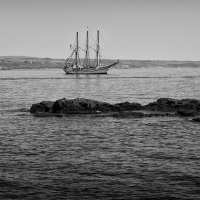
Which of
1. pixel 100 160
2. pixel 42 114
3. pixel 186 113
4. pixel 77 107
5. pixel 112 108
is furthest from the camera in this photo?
pixel 112 108

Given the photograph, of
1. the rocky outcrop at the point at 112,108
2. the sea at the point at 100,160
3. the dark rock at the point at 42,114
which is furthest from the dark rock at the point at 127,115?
the dark rock at the point at 42,114

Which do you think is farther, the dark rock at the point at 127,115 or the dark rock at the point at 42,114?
the dark rock at the point at 42,114

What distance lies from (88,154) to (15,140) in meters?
6.50

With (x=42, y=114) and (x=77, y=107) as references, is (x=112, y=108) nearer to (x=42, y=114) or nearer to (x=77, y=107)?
(x=77, y=107)

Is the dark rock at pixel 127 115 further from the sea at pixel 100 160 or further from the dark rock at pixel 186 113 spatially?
the sea at pixel 100 160

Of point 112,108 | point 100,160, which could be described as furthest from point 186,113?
point 100,160

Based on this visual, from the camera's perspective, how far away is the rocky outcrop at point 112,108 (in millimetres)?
42938

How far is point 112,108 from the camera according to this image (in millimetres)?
46531

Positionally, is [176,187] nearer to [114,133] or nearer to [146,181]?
[146,181]

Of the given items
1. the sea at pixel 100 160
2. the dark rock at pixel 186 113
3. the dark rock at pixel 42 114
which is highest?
the dark rock at pixel 186 113

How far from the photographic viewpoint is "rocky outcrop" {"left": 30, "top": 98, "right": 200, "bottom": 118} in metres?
42.9

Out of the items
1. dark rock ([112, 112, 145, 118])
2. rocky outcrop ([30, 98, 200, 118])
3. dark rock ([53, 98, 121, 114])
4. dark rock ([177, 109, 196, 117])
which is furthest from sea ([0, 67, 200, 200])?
dark rock ([53, 98, 121, 114])

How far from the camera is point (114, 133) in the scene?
108ft

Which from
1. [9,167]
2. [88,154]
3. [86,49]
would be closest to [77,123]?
[88,154]
